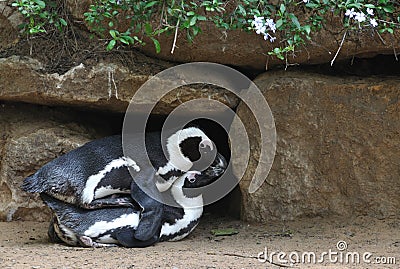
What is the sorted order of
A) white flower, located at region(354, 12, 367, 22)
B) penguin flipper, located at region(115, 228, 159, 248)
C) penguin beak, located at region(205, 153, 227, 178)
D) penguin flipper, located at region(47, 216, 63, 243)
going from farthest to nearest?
penguin beak, located at region(205, 153, 227, 178)
penguin flipper, located at region(47, 216, 63, 243)
penguin flipper, located at region(115, 228, 159, 248)
white flower, located at region(354, 12, 367, 22)

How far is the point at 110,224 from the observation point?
322cm

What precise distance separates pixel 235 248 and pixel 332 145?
769mm

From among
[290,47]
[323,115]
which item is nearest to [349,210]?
[323,115]

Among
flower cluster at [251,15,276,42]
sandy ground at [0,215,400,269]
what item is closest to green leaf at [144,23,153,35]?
flower cluster at [251,15,276,42]

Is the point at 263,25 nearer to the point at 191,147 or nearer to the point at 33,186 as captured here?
the point at 191,147

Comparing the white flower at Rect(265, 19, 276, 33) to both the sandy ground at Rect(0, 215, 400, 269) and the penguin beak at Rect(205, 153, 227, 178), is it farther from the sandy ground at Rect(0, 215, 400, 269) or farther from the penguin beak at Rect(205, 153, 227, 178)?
the sandy ground at Rect(0, 215, 400, 269)

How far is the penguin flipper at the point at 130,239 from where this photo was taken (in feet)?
10.4

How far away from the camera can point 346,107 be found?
11.2 ft

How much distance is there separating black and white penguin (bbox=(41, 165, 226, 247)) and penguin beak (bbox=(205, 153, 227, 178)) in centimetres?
23

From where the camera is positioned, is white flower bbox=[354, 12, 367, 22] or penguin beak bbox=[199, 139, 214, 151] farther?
penguin beak bbox=[199, 139, 214, 151]

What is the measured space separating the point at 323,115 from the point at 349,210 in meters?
0.50

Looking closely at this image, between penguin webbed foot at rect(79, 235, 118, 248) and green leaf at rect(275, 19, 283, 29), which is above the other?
green leaf at rect(275, 19, 283, 29)

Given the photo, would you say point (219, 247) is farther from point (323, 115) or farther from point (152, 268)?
point (323, 115)

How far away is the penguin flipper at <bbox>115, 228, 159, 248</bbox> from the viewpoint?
3.18 m
